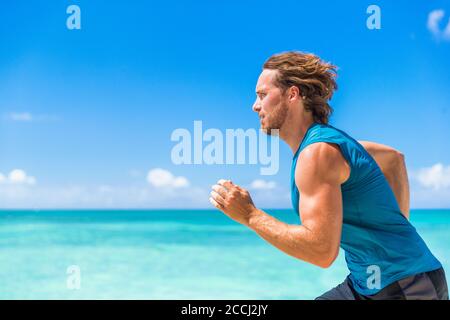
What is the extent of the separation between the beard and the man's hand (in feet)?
1.09

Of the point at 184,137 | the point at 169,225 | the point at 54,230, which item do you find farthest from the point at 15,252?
the point at 184,137

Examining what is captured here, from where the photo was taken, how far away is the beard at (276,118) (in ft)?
6.83

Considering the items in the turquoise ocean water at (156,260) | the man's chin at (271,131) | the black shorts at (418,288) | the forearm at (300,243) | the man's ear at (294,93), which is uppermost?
the man's ear at (294,93)

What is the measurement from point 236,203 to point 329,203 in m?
0.32

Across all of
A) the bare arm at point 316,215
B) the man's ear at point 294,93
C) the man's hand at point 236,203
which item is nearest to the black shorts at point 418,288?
the bare arm at point 316,215

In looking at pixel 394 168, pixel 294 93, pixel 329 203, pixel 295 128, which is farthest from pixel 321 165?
pixel 394 168

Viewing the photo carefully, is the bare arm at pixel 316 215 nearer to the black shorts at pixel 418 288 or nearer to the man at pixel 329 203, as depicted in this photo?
the man at pixel 329 203

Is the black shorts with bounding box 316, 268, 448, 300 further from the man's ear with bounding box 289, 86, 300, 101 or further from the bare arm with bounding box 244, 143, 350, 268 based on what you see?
the man's ear with bounding box 289, 86, 300, 101

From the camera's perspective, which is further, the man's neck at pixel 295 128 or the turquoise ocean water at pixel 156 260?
the turquoise ocean water at pixel 156 260

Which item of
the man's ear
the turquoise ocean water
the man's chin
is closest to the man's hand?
the man's chin

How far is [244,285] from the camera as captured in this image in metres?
13.5
